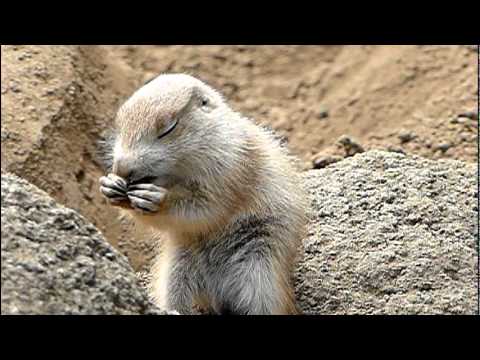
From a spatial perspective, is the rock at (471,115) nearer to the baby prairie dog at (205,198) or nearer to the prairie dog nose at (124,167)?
the baby prairie dog at (205,198)

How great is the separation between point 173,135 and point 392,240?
1140mm

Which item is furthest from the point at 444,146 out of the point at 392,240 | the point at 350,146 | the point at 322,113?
the point at 392,240

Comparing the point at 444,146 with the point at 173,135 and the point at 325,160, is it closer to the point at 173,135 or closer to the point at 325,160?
the point at 325,160

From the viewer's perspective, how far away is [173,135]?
457 centimetres

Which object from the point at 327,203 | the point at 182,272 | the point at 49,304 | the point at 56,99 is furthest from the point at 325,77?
the point at 49,304

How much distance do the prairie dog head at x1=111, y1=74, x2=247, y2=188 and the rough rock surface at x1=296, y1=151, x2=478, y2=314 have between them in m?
0.67

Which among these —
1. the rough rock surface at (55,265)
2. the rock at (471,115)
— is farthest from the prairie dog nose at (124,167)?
the rock at (471,115)

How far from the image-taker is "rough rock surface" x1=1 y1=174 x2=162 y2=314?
3324 millimetres

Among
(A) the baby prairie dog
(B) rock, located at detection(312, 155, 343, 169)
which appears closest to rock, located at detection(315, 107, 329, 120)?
(B) rock, located at detection(312, 155, 343, 169)

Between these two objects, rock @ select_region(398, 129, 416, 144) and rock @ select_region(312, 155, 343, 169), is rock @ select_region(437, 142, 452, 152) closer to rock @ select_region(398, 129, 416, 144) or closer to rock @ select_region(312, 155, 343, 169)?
rock @ select_region(398, 129, 416, 144)

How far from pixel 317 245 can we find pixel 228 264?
0.49 m

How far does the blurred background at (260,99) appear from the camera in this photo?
6.36m

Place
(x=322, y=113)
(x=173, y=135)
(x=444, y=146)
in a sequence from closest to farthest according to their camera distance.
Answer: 1. (x=173, y=135)
2. (x=444, y=146)
3. (x=322, y=113)

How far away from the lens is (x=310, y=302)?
4.78m
